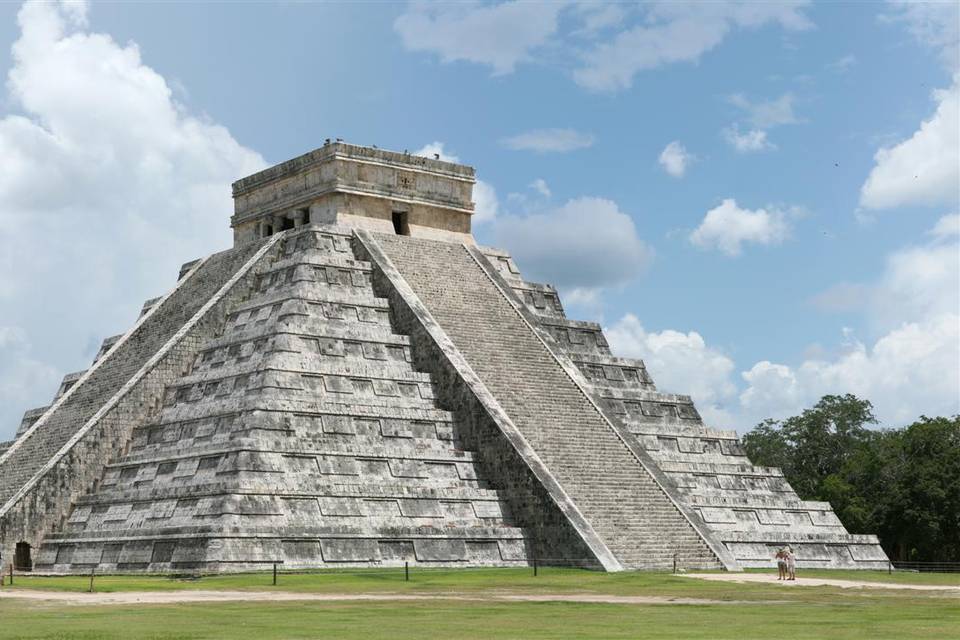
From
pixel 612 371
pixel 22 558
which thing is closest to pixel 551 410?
pixel 612 371

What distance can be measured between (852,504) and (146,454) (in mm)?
24109

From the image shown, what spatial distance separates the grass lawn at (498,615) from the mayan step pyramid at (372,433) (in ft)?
9.80

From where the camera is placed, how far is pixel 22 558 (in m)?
30.2

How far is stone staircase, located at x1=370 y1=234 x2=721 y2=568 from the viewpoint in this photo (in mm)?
29703

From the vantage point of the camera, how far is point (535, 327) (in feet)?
118

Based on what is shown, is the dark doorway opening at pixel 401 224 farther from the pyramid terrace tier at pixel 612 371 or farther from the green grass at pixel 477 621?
the green grass at pixel 477 621

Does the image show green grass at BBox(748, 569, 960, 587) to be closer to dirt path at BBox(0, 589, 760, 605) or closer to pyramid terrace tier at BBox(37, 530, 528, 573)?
pyramid terrace tier at BBox(37, 530, 528, 573)

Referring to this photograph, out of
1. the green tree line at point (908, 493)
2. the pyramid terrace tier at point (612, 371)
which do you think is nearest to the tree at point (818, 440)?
the green tree line at point (908, 493)

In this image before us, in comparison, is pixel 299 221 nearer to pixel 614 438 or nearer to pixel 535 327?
pixel 535 327

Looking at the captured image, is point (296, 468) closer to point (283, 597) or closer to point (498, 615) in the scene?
point (283, 597)

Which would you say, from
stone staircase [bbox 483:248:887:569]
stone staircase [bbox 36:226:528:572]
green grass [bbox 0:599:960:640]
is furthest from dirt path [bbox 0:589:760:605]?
stone staircase [bbox 483:248:887:569]

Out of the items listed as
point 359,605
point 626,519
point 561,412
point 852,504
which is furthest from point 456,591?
point 852,504

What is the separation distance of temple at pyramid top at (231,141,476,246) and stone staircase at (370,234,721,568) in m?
0.94

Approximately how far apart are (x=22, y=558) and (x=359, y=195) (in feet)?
43.2
